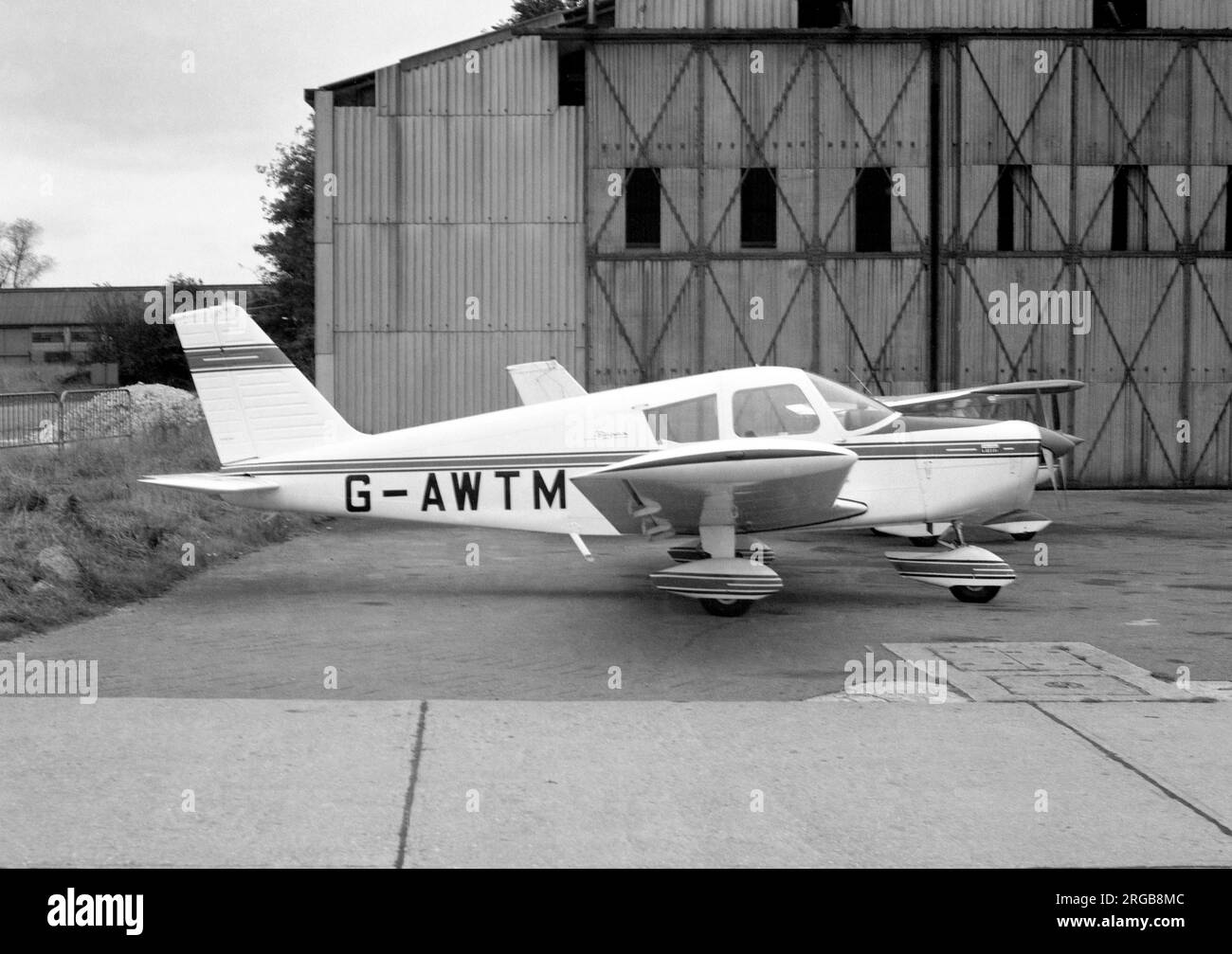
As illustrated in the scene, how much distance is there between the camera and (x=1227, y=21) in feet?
74.0

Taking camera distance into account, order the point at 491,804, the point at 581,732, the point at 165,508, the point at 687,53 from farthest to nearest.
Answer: the point at 687,53
the point at 165,508
the point at 581,732
the point at 491,804

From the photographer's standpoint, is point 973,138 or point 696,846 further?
point 973,138

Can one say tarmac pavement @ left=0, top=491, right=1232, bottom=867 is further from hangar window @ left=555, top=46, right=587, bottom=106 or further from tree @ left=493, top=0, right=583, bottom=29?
tree @ left=493, top=0, right=583, bottom=29

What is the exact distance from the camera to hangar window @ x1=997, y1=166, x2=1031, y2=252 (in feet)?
73.7

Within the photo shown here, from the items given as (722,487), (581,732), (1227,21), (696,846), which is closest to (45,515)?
(722,487)

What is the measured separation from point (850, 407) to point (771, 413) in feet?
2.57

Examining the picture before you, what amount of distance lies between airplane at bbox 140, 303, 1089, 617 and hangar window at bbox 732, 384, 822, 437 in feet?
0.04

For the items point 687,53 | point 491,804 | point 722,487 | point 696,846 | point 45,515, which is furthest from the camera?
point 687,53

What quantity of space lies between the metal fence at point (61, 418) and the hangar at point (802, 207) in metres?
4.64

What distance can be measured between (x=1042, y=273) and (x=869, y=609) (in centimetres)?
1379

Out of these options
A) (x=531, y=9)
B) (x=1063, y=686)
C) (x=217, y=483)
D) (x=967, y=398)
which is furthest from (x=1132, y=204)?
(x=531, y=9)

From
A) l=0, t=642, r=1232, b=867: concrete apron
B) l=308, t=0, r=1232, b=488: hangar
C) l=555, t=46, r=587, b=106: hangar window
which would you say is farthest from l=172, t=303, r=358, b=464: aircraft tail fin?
l=555, t=46, r=587, b=106: hangar window

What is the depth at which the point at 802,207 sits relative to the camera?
2198 cm

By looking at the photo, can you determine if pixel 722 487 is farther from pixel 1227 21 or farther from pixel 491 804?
pixel 1227 21
